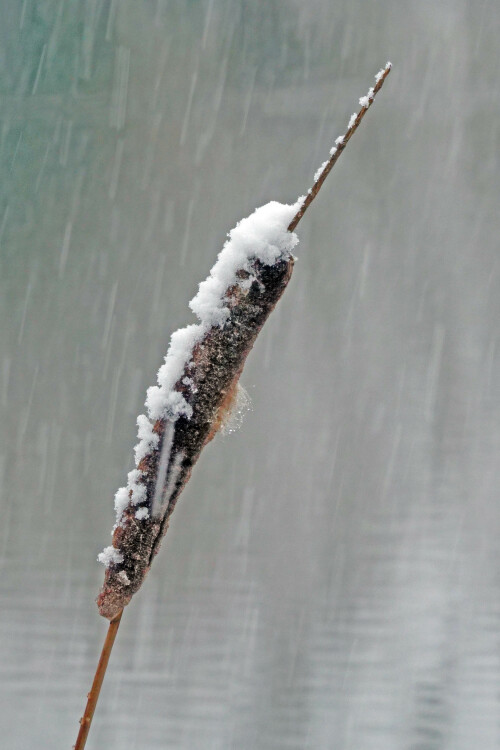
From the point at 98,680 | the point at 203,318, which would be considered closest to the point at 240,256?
the point at 203,318

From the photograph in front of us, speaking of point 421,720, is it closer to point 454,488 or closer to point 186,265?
point 454,488

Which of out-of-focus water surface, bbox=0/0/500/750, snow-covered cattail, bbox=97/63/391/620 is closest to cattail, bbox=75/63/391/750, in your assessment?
snow-covered cattail, bbox=97/63/391/620

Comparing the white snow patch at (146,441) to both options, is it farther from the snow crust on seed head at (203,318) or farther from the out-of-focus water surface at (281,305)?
the out-of-focus water surface at (281,305)

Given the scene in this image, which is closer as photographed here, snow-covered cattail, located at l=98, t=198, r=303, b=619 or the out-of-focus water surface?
snow-covered cattail, located at l=98, t=198, r=303, b=619

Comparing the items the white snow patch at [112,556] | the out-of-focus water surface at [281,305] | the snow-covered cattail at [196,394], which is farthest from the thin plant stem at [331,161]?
the out-of-focus water surface at [281,305]

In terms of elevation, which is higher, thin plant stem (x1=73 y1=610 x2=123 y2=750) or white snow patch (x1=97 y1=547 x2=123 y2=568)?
white snow patch (x1=97 y1=547 x2=123 y2=568)

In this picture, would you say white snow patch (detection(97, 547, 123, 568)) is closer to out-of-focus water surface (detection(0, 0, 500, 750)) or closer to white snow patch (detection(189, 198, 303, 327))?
white snow patch (detection(189, 198, 303, 327))

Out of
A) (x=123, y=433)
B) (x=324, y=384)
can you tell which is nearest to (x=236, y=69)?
(x=324, y=384)

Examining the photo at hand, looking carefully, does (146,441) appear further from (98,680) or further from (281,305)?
(281,305)
